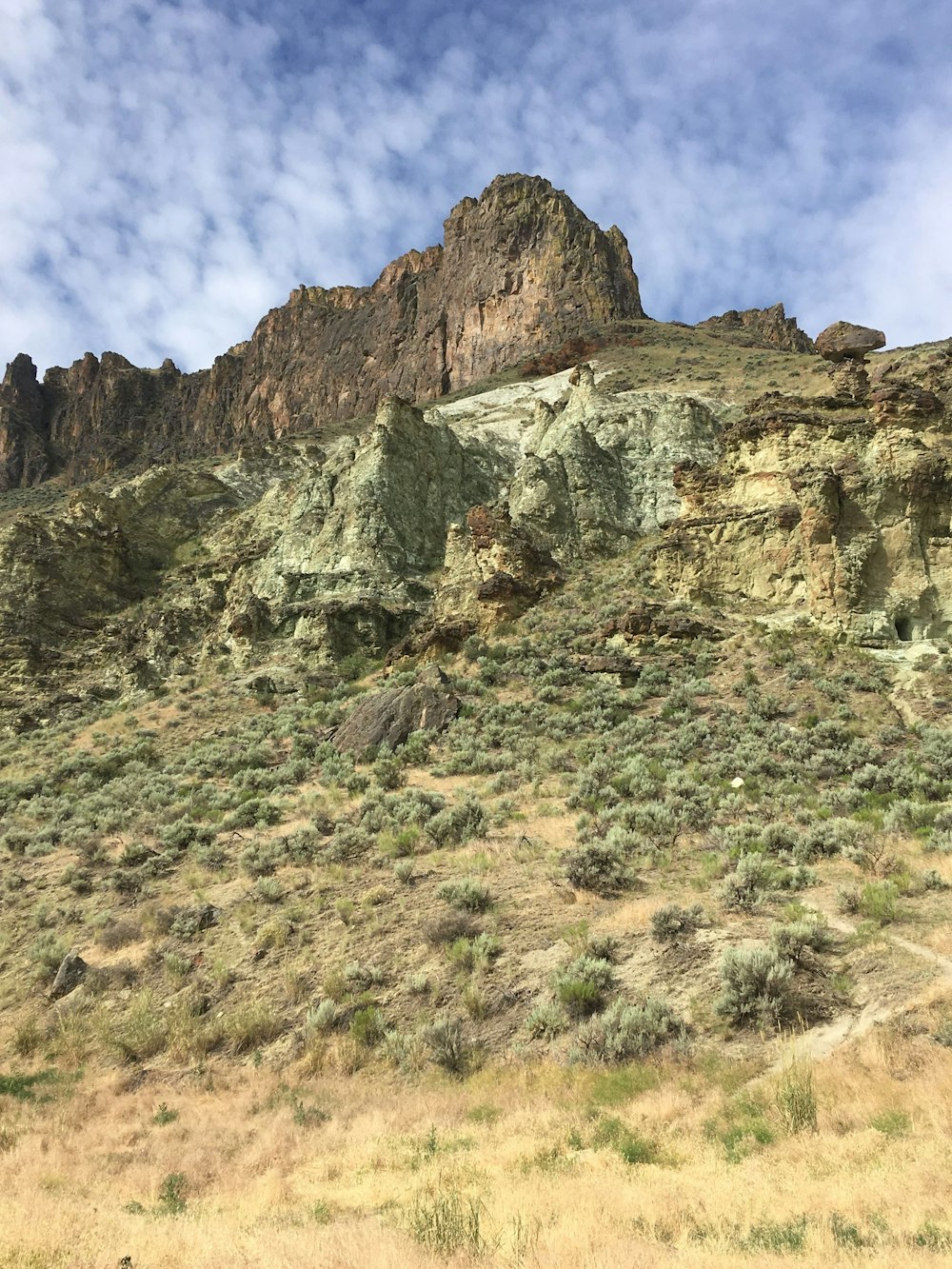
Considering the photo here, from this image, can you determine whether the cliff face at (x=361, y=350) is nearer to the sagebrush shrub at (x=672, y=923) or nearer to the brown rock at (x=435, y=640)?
the brown rock at (x=435, y=640)

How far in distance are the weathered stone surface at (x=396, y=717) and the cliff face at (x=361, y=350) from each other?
85.7 meters

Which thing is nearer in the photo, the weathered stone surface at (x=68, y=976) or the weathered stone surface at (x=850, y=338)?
the weathered stone surface at (x=68, y=976)

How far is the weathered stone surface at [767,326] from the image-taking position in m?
115

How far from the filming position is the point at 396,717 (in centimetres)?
2227

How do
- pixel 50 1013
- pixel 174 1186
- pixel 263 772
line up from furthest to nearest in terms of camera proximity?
pixel 263 772
pixel 50 1013
pixel 174 1186

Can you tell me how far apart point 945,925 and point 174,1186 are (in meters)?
8.87

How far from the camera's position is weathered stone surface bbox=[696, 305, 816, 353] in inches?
4532

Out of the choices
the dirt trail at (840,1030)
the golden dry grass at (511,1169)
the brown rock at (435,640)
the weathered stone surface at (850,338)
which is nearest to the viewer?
the golden dry grass at (511,1169)

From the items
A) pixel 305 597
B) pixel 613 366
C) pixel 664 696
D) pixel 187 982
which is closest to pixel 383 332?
pixel 613 366

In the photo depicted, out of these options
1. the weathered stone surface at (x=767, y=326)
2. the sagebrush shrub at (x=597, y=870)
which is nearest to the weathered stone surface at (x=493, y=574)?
the sagebrush shrub at (x=597, y=870)

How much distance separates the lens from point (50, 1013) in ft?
34.7

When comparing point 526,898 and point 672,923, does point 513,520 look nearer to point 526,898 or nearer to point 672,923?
point 526,898

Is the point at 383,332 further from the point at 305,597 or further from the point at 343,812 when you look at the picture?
the point at 343,812

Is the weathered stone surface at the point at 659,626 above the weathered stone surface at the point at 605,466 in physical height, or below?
below
